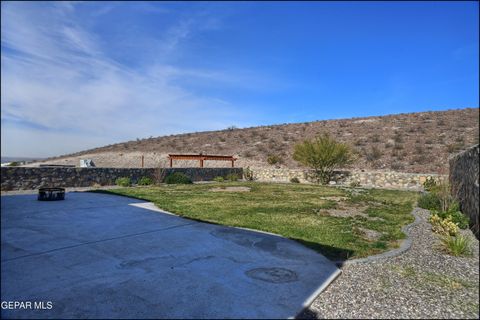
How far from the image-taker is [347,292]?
4645 mm

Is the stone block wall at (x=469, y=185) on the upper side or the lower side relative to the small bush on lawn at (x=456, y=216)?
upper

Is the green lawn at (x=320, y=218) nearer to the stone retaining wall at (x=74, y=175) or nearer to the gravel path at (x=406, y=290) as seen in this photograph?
the gravel path at (x=406, y=290)

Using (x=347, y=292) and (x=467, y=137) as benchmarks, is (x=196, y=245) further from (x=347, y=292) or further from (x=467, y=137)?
(x=467, y=137)

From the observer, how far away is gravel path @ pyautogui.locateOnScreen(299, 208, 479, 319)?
4.07 m

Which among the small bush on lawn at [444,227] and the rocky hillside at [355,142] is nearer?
the small bush on lawn at [444,227]

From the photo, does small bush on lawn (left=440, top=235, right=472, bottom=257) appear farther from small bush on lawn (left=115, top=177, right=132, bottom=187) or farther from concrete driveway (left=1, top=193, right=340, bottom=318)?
small bush on lawn (left=115, top=177, right=132, bottom=187)

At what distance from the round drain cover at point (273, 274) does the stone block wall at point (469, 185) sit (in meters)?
5.15

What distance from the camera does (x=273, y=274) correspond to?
5.09 meters

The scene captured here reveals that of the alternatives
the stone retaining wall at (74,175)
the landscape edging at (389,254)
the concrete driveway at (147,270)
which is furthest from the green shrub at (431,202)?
the stone retaining wall at (74,175)

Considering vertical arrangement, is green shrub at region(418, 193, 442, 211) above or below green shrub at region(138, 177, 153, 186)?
below

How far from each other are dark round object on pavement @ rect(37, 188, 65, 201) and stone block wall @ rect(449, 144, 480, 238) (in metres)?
11.1

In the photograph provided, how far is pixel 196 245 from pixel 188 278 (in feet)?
5.43

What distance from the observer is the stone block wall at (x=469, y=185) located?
318 inches

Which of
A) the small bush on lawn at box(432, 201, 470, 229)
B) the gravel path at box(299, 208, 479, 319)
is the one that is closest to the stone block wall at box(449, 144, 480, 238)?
the small bush on lawn at box(432, 201, 470, 229)
